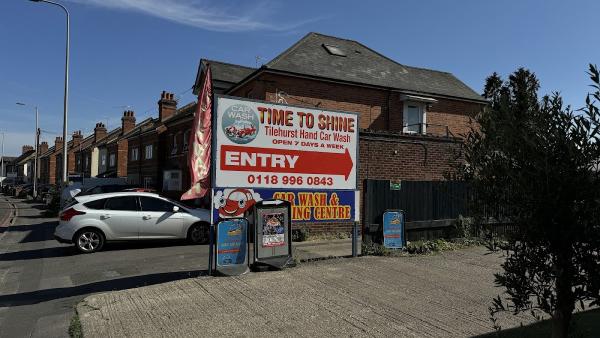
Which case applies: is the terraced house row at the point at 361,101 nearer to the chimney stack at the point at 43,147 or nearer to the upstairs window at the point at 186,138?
the upstairs window at the point at 186,138

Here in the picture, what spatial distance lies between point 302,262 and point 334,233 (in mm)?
4635

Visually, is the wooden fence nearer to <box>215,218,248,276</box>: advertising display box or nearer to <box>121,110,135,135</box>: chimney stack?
<box>215,218,248,276</box>: advertising display box

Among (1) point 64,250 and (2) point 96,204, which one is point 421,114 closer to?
(2) point 96,204

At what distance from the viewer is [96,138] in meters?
54.5

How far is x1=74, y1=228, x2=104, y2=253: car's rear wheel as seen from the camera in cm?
1217

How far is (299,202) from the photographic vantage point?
9.73 m

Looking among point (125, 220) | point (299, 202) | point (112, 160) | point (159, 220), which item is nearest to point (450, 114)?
point (299, 202)

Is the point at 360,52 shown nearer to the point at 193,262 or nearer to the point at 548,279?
the point at 193,262

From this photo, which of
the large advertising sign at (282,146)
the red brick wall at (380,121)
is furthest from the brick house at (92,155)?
the large advertising sign at (282,146)

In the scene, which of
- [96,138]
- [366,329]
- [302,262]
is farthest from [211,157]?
[96,138]

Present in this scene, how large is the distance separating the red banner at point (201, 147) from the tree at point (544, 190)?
609 cm

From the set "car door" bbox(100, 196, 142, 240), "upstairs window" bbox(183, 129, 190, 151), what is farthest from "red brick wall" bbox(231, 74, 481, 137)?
"car door" bbox(100, 196, 142, 240)

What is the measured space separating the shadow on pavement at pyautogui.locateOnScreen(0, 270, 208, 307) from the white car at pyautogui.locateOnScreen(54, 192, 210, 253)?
3801 mm

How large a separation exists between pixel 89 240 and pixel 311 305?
822 centimetres
